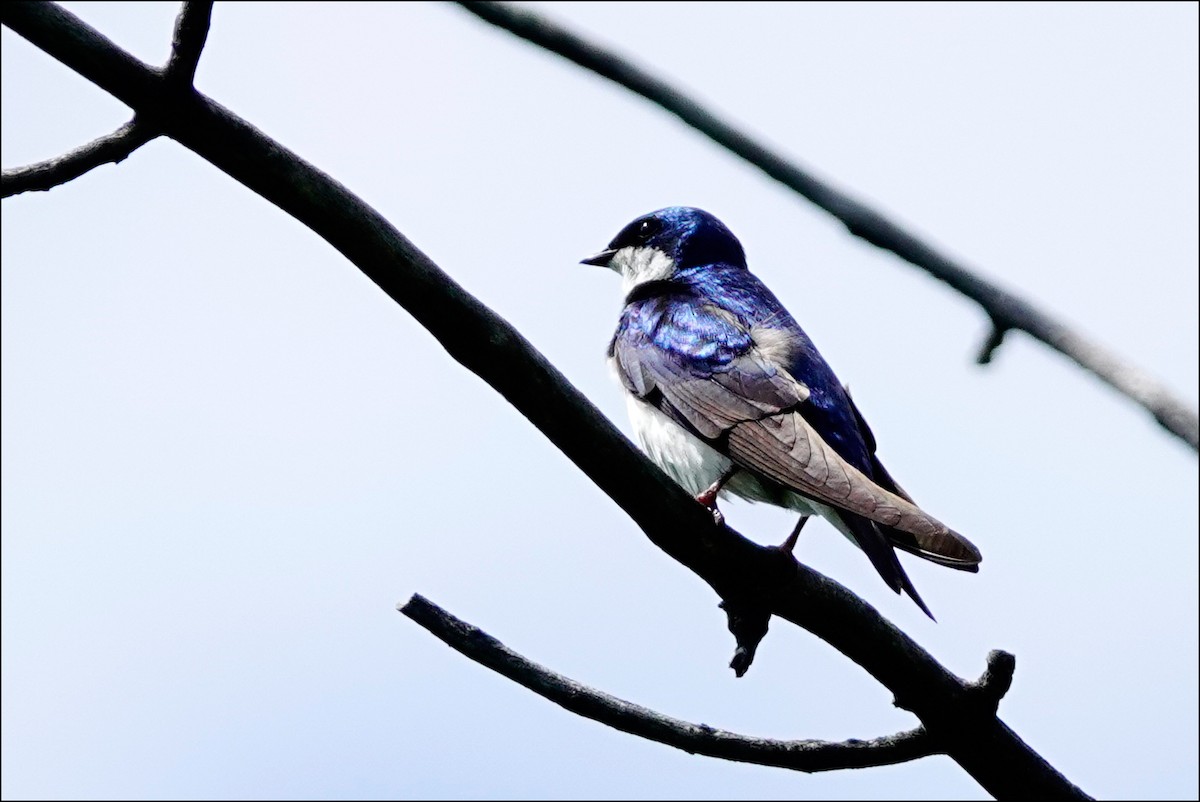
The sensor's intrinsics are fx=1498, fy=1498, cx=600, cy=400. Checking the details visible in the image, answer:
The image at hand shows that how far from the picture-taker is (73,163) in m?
2.68

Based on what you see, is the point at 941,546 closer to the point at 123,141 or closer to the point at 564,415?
the point at 564,415

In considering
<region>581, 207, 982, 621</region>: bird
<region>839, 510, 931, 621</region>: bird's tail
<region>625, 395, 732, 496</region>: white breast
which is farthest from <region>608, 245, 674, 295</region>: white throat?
<region>839, 510, 931, 621</region>: bird's tail

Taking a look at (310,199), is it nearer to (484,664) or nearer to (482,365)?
(482,365)

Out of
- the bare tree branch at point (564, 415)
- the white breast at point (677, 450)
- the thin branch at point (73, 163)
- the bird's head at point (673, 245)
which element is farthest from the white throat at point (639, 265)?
the thin branch at point (73, 163)

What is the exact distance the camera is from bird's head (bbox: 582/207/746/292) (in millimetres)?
6406

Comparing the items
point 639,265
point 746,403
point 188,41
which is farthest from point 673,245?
point 188,41

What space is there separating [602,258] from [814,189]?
4.65 meters

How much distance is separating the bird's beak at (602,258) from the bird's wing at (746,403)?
1.42m

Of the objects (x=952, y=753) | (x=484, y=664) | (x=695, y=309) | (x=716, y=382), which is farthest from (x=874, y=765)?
(x=695, y=309)

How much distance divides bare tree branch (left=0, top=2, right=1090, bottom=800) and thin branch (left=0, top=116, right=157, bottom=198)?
0.20m

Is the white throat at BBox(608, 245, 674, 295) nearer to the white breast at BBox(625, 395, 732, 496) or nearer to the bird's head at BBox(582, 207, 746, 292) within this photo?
the bird's head at BBox(582, 207, 746, 292)

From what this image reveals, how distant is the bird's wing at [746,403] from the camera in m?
3.66

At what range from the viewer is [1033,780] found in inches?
125

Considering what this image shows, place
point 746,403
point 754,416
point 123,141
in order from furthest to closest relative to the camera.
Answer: point 746,403 < point 754,416 < point 123,141
